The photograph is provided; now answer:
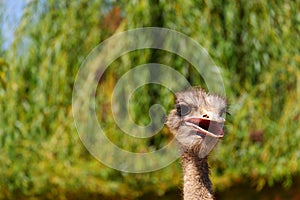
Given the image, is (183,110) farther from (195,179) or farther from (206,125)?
(195,179)

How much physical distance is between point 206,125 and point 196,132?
0.24ft

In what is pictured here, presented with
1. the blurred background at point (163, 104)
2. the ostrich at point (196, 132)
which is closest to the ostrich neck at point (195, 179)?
the ostrich at point (196, 132)

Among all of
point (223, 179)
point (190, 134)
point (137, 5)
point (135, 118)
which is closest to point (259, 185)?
point (223, 179)

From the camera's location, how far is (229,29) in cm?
741

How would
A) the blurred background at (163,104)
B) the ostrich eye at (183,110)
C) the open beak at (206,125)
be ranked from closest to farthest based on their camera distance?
the open beak at (206,125)
the ostrich eye at (183,110)
the blurred background at (163,104)

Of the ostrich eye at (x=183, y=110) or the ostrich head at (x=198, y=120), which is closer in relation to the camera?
the ostrich head at (x=198, y=120)

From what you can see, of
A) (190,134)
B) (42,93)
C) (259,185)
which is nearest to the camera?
(190,134)

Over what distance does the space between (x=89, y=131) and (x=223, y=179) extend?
0.95 m

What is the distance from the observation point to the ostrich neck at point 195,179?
4738 millimetres

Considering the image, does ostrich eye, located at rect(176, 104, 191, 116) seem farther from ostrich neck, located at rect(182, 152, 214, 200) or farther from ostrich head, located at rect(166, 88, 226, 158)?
ostrich neck, located at rect(182, 152, 214, 200)

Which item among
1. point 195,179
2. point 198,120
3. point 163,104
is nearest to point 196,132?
point 198,120

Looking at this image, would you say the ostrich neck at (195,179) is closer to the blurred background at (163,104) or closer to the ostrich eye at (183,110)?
the ostrich eye at (183,110)

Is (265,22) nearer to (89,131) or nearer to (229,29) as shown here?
(229,29)

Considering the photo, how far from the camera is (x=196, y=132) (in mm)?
4648
